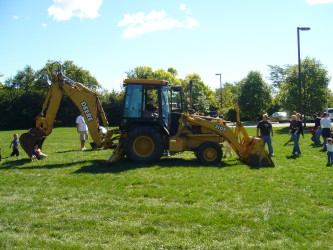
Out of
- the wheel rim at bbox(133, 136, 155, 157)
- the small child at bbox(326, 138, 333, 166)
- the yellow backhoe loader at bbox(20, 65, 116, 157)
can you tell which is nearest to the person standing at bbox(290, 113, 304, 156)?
the small child at bbox(326, 138, 333, 166)

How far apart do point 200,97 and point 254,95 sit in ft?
35.2

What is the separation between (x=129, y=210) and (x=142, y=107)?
18.5ft

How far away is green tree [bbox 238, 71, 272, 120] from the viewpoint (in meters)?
46.4

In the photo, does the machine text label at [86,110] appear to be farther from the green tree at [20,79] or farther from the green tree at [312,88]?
the green tree at [20,79]

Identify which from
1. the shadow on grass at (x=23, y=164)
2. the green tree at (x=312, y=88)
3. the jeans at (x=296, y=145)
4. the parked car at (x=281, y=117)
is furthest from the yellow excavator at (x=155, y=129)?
the parked car at (x=281, y=117)

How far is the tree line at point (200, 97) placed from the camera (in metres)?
29.3

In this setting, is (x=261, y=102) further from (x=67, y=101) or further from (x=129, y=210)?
(x=129, y=210)

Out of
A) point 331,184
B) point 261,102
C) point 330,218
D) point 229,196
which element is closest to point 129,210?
point 229,196

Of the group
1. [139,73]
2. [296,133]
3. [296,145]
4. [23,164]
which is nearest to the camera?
[23,164]

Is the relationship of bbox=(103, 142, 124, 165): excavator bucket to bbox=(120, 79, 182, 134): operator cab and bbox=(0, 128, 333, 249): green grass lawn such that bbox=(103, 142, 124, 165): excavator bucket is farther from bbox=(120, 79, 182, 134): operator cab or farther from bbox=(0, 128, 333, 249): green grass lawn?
bbox=(120, 79, 182, 134): operator cab

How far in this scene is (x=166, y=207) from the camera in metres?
6.38

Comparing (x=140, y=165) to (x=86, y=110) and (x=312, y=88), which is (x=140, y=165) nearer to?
(x=86, y=110)

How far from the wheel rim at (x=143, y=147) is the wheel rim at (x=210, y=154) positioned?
1784mm

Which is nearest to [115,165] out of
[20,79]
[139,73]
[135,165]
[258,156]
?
[135,165]
